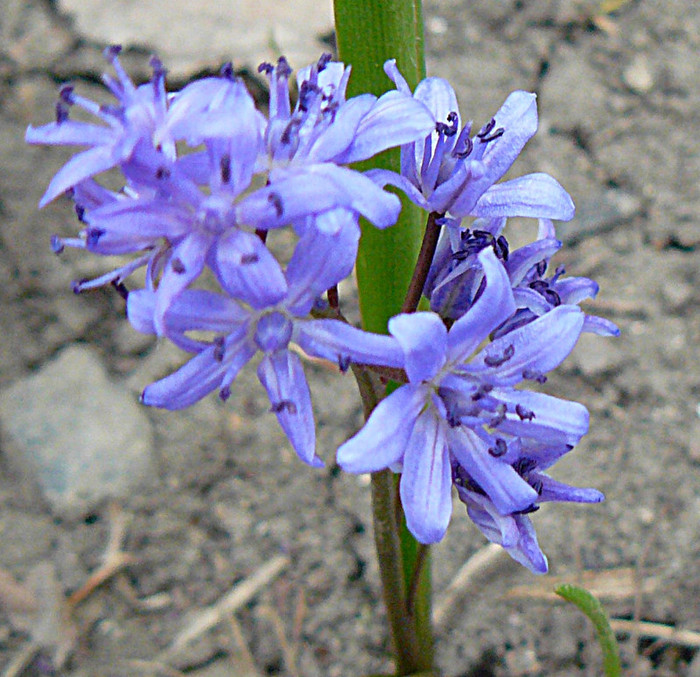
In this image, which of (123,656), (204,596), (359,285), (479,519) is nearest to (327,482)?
(204,596)

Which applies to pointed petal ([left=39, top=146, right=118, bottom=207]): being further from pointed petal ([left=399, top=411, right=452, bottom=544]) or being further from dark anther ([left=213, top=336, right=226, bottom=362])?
pointed petal ([left=399, top=411, right=452, bottom=544])

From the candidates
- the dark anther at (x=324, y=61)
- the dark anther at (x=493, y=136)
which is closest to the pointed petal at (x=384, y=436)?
the dark anther at (x=493, y=136)

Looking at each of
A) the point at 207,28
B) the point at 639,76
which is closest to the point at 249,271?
the point at 207,28

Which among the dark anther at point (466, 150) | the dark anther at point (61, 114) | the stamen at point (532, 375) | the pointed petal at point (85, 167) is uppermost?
the dark anther at point (61, 114)

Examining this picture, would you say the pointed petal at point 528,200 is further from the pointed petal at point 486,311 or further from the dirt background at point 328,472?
the dirt background at point 328,472

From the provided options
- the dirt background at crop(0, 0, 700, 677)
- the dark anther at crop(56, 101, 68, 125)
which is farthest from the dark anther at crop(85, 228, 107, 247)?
the dirt background at crop(0, 0, 700, 677)

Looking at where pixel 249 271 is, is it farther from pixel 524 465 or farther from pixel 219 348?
pixel 524 465

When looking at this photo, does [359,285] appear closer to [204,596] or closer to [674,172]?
[204,596]
